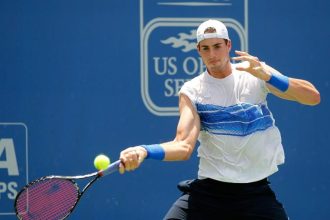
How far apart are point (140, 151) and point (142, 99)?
2.12 metres

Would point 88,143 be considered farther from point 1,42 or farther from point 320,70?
point 320,70

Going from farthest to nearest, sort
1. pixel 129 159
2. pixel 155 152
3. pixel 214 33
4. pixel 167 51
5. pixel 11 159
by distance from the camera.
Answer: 1. pixel 167 51
2. pixel 11 159
3. pixel 214 33
4. pixel 155 152
5. pixel 129 159

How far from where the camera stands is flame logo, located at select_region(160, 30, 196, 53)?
6684 mm

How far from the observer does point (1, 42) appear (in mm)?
6523

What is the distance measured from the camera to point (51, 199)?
16.1 ft

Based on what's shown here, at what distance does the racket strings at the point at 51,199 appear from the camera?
4.81 metres

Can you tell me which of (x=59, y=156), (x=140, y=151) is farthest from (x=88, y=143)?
(x=140, y=151)

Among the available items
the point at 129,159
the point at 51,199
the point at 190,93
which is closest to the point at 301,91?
the point at 190,93

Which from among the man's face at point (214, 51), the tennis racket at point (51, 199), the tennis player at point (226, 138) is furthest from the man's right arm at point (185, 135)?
the tennis racket at point (51, 199)

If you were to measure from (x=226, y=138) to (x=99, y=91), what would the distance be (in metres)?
1.77

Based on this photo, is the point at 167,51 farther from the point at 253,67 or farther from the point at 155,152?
the point at 155,152

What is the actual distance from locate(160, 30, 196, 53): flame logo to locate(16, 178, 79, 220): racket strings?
6.62ft

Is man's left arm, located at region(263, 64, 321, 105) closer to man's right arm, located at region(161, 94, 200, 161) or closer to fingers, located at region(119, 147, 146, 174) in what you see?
man's right arm, located at region(161, 94, 200, 161)

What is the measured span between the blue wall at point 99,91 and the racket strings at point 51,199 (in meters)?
1.62
